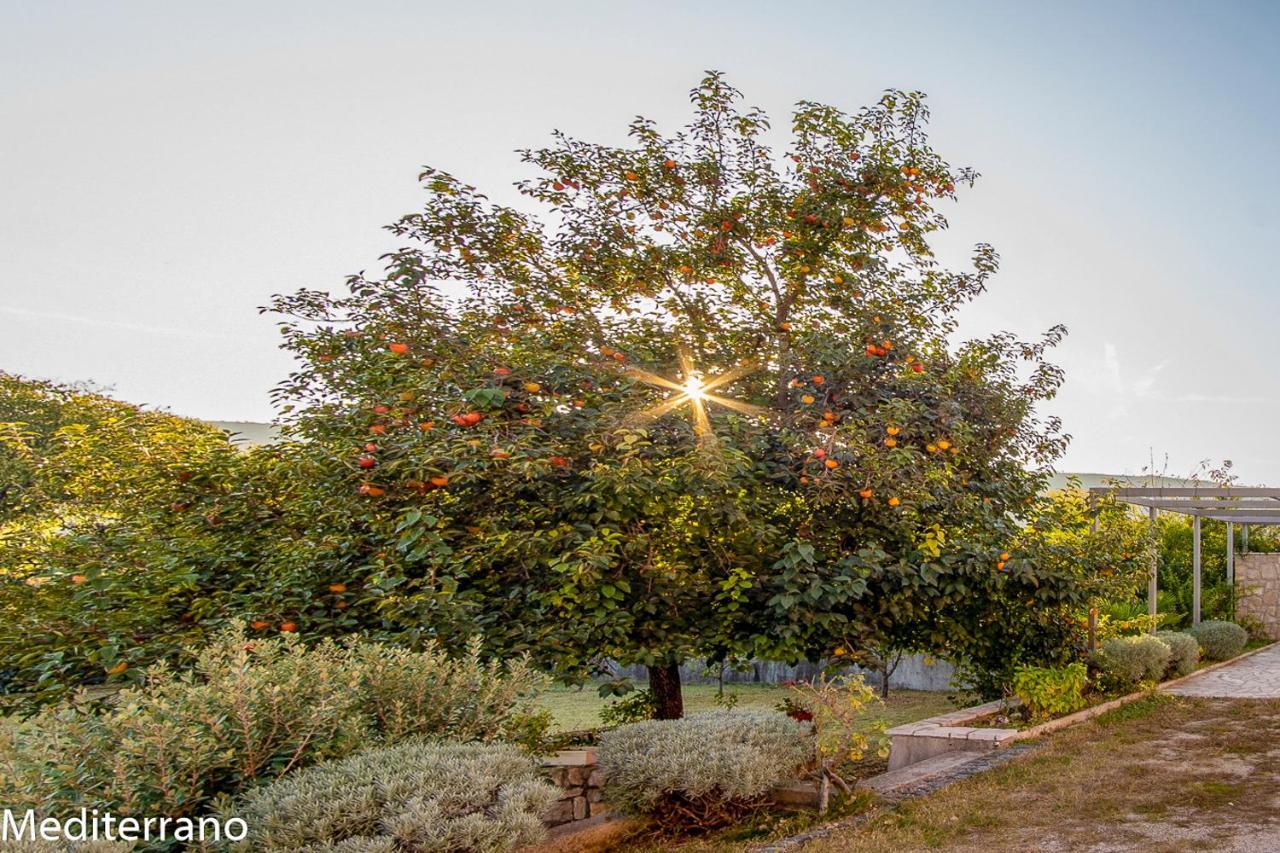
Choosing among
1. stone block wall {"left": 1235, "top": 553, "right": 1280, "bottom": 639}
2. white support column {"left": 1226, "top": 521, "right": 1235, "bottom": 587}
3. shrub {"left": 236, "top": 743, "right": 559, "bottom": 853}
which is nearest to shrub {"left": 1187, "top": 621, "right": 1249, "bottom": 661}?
white support column {"left": 1226, "top": 521, "right": 1235, "bottom": 587}

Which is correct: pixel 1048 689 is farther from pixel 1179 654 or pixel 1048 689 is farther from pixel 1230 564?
pixel 1230 564

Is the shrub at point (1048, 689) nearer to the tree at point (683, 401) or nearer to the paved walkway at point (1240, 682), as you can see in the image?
the tree at point (683, 401)

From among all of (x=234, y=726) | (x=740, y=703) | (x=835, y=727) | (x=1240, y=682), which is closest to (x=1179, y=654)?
(x=1240, y=682)

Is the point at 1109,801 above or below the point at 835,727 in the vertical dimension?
below

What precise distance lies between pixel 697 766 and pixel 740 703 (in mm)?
6841

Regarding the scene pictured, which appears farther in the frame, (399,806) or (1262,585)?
(1262,585)

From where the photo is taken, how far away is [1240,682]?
9633 millimetres

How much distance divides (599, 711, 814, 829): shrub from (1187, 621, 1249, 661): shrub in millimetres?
9523

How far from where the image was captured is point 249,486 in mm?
5832

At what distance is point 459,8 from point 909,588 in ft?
18.8

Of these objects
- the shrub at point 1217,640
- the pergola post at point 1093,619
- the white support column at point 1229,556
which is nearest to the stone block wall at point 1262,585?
the white support column at point 1229,556

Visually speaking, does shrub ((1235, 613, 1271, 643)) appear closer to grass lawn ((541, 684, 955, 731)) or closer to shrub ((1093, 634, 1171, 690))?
grass lawn ((541, 684, 955, 731))

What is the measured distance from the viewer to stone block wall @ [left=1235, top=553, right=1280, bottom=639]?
15.6 meters

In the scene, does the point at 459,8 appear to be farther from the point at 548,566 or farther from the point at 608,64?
the point at 548,566
